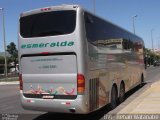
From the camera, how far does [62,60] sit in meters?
10.4

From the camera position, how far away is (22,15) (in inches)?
447

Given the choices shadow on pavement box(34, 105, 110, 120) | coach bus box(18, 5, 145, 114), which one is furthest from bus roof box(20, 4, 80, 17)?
shadow on pavement box(34, 105, 110, 120)

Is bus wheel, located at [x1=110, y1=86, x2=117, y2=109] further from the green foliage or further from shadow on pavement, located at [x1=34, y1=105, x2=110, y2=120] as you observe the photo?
the green foliage

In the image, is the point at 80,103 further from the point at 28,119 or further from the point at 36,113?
the point at 36,113

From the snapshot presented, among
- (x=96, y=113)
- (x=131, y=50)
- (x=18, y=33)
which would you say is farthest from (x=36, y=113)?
(x=131, y=50)

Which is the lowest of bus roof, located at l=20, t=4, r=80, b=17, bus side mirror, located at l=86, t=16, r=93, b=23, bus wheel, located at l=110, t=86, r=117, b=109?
bus wheel, located at l=110, t=86, r=117, b=109

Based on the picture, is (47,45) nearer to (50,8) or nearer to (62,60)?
(62,60)

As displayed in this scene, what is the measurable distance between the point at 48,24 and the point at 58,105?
8.04 ft

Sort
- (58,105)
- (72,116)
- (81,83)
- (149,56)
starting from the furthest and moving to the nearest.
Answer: (149,56)
(72,116)
(58,105)
(81,83)

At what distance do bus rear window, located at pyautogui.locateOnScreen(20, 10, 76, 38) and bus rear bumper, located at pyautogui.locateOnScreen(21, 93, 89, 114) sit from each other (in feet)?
6.44

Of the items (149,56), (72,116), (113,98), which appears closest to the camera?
(72,116)

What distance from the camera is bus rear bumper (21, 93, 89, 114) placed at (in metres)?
10.1

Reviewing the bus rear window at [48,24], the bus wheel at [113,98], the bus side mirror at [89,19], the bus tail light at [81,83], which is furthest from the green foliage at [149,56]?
the bus tail light at [81,83]

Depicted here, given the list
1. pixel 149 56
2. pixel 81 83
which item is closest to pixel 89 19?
pixel 81 83
